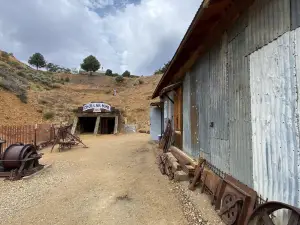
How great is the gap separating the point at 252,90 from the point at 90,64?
5940 cm

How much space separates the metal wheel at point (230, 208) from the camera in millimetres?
3275

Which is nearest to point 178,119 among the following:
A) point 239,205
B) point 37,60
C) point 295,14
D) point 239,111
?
point 239,111

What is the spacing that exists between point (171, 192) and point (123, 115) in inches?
820

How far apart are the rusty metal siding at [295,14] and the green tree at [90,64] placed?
59.9 m

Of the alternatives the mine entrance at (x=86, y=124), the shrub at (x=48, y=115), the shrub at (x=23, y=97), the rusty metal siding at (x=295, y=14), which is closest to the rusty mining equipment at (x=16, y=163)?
the rusty metal siding at (x=295, y=14)

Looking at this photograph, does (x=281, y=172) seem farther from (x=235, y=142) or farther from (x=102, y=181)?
(x=102, y=181)

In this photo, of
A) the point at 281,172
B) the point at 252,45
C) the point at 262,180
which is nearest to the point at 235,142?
the point at 262,180

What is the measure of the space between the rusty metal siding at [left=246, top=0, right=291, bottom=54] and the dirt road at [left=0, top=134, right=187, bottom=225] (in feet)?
10.6

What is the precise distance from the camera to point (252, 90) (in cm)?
336

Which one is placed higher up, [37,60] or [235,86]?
[37,60]

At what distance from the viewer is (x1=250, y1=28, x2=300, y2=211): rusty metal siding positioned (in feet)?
8.18

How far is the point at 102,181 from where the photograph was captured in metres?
6.78

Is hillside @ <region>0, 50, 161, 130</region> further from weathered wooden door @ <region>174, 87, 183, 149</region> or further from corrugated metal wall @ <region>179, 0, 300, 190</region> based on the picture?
corrugated metal wall @ <region>179, 0, 300, 190</region>

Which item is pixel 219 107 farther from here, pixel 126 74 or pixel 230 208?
pixel 126 74
